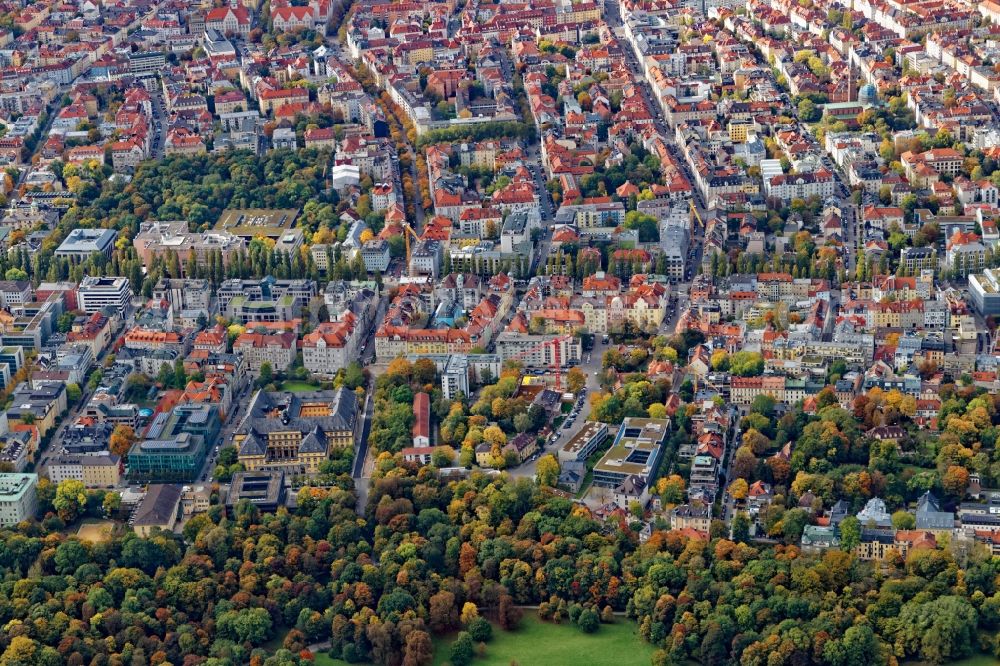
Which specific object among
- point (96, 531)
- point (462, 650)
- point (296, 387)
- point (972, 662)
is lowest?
point (972, 662)

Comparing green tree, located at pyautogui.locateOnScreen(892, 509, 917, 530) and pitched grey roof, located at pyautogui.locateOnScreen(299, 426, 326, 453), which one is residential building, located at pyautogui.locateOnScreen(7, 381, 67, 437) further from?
green tree, located at pyautogui.locateOnScreen(892, 509, 917, 530)

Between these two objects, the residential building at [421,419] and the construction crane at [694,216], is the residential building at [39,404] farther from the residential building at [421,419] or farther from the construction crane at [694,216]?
the construction crane at [694,216]

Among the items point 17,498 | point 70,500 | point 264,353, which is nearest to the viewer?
point 17,498

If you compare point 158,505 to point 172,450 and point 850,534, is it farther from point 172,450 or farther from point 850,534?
point 850,534

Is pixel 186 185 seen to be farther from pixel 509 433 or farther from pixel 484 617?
pixel 484 617

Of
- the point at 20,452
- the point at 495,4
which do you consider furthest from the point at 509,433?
the point at 495,4

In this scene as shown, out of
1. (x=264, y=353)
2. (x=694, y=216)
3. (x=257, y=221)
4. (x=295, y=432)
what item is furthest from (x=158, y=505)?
(x=694, y=216)

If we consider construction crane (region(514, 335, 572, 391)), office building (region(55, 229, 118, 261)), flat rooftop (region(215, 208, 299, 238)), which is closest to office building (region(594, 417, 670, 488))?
construction crane (region(514, 335, 572, 391))
